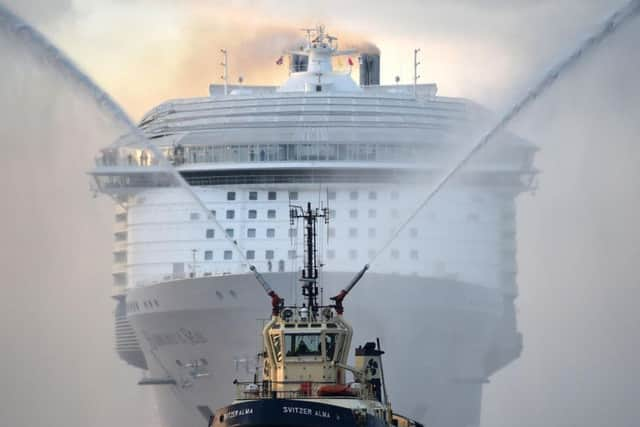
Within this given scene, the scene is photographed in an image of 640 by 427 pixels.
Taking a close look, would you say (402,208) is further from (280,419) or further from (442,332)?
(280,419)

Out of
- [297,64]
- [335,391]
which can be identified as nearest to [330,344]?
[335,391]

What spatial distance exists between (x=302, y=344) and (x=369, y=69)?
5125 centimetres

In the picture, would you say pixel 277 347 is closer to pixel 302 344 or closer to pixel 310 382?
pixel 302 344

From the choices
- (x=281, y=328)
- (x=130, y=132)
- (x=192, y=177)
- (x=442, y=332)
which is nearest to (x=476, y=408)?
(x=442, y=332)

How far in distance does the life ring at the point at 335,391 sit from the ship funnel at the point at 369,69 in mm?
53414

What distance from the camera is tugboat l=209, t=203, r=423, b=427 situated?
64.2 m

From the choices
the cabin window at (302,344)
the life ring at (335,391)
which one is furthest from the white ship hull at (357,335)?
the life ring at (335,391)

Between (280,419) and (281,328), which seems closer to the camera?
(280,419)

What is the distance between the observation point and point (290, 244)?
3917 inches

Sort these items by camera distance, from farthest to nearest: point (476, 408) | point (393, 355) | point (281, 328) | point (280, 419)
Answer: point (476, 408) → point (393, 355) → point (281, 328) → point (280, 419)

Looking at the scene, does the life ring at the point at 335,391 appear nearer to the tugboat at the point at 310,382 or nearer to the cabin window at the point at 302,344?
the tugboat at the point at 310,382

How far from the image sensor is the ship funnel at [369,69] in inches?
4717

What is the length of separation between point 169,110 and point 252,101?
149 inches

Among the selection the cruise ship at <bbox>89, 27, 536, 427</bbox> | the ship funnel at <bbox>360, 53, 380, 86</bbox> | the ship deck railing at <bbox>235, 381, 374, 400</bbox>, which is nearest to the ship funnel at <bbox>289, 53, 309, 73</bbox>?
the ship funnel at <bbox>360, 53, 380, 86</bbox>
